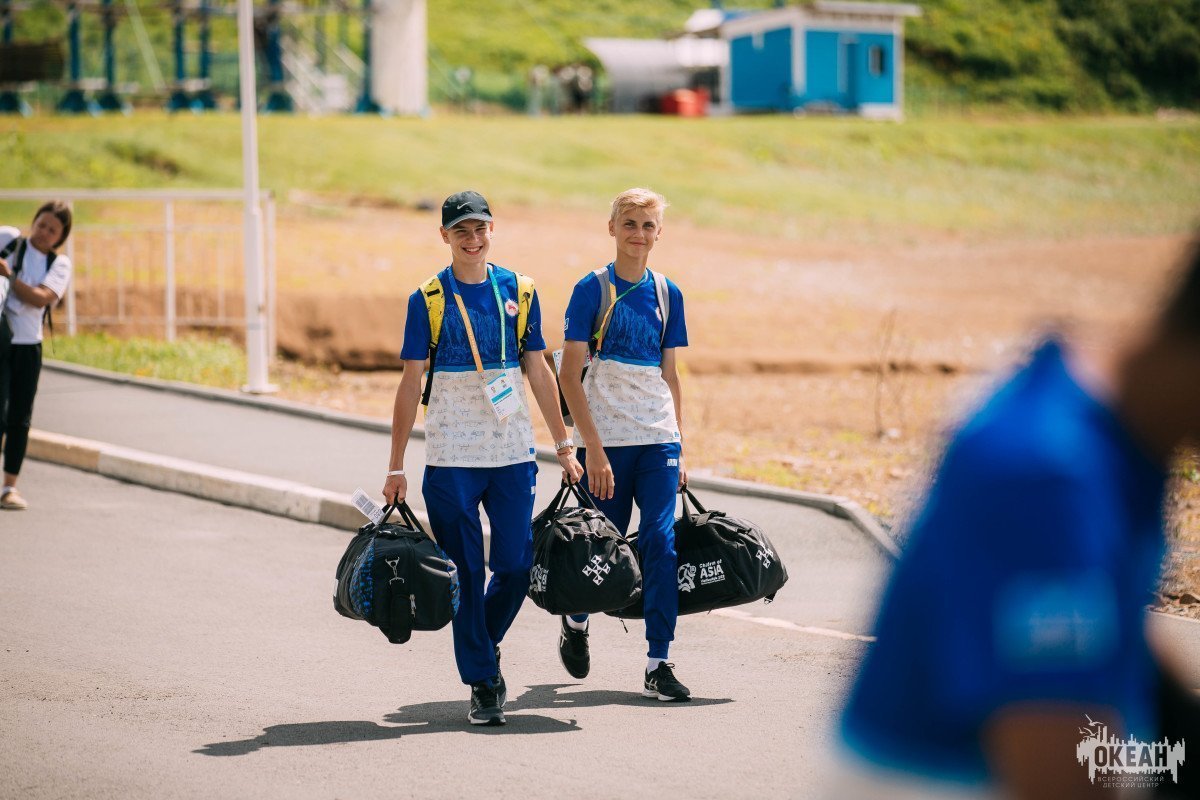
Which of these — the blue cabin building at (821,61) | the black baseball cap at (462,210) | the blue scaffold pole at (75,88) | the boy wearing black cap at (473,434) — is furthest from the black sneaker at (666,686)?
the blue cabin building at (821,61)

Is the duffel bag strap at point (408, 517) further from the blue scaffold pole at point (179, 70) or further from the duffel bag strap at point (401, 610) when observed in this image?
the blue scaffold pole at point (179, 70)

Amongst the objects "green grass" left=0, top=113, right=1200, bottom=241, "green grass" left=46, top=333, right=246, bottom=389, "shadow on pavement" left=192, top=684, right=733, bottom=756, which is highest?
"green grass" left=0, top=113, right=1200, bottom=241

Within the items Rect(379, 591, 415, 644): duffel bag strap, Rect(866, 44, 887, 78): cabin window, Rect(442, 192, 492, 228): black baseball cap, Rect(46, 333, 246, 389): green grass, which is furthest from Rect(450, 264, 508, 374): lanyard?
Rect(866, 44, 887, 78): cabin window

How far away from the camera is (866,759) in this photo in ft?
6.08

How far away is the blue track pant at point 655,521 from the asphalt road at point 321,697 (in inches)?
13.0

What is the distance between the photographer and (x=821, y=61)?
55.1 meters

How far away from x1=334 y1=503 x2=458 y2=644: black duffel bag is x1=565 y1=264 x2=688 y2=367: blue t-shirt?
1.15 m

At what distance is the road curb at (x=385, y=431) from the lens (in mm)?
9430

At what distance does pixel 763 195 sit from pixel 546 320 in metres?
20.8

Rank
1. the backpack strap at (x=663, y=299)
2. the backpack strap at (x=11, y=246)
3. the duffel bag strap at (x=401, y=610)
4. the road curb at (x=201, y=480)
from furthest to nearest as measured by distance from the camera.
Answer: the road curb at (x=201, y=480), the backpack strap at (x=11, y=246), the backpack strap at (x=663, y=299), the duffel bag strap at (x=401, y=610)

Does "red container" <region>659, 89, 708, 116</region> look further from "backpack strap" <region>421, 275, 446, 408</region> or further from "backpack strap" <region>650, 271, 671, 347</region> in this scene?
"backpack strap" <region>421, 275, 446, 408</region>

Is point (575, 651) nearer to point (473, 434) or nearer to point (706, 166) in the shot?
point (473, 434)

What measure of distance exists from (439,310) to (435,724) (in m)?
1.56

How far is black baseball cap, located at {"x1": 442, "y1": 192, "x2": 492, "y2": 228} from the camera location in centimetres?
569
